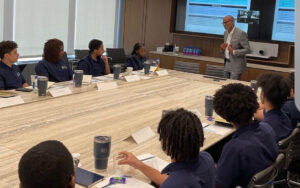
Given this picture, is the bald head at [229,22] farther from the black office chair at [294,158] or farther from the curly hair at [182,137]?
the curly hair at [182,137]

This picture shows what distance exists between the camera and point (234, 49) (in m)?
5.89

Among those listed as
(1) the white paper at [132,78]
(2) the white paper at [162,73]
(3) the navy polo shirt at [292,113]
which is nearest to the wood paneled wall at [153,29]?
(2) the white paper at [162,73]

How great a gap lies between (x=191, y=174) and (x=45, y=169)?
62 cm

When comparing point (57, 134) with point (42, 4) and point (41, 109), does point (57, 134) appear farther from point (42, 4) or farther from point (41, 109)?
point (42, 4)

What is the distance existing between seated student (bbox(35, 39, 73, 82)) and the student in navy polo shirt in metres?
0.48

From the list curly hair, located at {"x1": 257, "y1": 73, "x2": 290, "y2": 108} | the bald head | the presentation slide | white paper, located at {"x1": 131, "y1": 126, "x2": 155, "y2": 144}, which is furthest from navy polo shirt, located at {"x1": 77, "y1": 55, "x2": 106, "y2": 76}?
the presentation slide

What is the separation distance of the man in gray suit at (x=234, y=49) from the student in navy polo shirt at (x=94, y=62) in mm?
2020

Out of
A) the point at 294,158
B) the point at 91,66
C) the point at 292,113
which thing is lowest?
the point at 294,158

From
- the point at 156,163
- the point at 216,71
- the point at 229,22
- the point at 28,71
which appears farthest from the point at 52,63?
the point at 229,22

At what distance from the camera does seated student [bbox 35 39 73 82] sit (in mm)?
4090

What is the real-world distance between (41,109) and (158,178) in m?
1.47

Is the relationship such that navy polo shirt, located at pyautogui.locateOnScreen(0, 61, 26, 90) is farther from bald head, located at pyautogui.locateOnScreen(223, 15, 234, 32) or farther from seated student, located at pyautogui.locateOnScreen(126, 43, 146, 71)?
bald head, located at pyautogui.locateOnScreen(223, 15, 234, 32)

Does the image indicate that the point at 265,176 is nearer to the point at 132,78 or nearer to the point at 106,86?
the point at 106,86

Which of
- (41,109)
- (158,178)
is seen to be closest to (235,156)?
(158,178)
